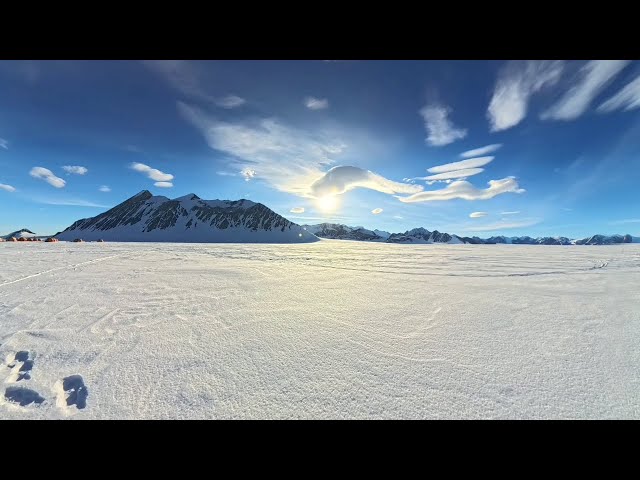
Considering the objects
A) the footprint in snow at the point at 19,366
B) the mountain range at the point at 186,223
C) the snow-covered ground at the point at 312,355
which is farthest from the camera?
the mountain range at the point at 186,223

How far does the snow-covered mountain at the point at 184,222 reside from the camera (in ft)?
378

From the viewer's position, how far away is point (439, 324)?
401 cm

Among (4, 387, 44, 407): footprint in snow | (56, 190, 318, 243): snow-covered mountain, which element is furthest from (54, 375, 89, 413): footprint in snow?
(56, 190, 318, 243): snow-covered mountain

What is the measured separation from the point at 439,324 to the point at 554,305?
329cm

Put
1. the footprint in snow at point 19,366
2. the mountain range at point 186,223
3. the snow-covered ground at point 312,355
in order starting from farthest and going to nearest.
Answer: the mountain range at point 186,223
the footprint in snow at point 19,366
the snow-covered ground at point 312,355

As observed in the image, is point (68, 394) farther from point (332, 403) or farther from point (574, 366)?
point (574, 366)

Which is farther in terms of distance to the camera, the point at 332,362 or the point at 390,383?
the point at 332,362

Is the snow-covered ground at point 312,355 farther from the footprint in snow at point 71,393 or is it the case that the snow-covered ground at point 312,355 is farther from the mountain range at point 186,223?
the mountain range at point 186,223

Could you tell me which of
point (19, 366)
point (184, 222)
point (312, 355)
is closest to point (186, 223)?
point (184, 222)

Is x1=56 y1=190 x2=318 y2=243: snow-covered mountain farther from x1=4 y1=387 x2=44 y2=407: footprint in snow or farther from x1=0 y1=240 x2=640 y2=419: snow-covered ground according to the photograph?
x1=4 y1=387 x2=44 y2=407: footprint in snow

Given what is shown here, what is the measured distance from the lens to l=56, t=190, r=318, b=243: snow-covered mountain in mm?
115062

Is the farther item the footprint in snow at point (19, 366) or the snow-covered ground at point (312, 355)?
the footprint in snow at point (19, 366)

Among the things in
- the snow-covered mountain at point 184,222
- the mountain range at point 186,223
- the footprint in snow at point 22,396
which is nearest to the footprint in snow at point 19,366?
the footprint in snow at point 22,396
